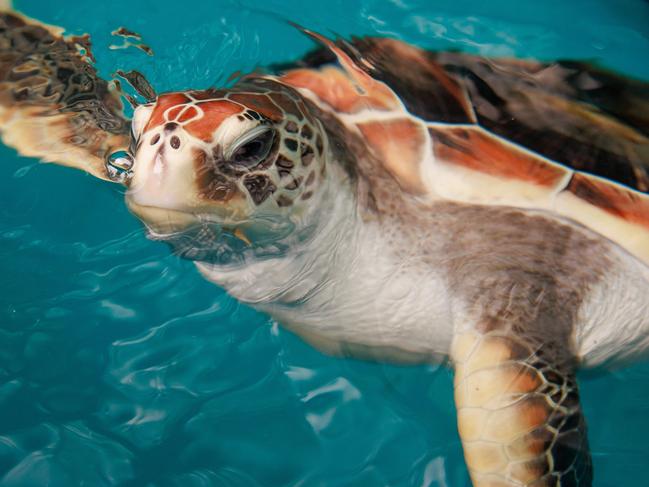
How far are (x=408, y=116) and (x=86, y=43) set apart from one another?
1.83m

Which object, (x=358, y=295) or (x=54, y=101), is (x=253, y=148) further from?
(x=54, y=101)

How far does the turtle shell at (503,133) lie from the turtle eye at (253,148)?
507 mm

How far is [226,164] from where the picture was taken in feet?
5.07

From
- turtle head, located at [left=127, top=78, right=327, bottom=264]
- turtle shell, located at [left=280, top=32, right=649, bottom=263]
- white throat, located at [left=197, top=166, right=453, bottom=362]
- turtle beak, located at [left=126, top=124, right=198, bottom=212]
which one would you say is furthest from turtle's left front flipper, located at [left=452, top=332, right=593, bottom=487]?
turtle beak, located at [left=126, top=124, right=198, bottom=212]

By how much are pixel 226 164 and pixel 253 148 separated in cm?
10

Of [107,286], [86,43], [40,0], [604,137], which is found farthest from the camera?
[40,0]

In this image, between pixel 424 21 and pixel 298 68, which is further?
pixel 424 21

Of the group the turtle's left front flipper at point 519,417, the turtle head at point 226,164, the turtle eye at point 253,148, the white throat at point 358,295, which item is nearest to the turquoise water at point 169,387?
the white throat at point 358,295

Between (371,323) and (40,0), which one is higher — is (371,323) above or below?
below

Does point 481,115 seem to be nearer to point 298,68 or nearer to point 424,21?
point 298,68

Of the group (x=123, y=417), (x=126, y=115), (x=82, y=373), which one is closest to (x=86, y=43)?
(x=126, y=115)

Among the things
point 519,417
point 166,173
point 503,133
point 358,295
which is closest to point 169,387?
point 358,295

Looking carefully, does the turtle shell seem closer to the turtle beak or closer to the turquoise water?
the turquoise water

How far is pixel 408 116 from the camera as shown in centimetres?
201
